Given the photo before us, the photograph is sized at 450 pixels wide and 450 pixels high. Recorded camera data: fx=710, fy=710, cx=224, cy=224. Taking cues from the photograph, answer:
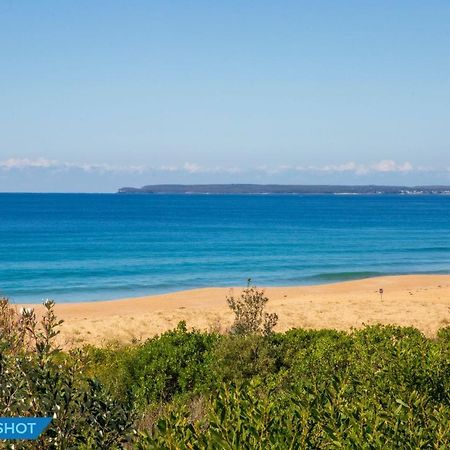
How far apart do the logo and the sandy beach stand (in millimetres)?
17512

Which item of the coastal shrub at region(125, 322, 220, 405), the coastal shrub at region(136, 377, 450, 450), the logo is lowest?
the coastal shrub at region(125, 322, 220, 405)

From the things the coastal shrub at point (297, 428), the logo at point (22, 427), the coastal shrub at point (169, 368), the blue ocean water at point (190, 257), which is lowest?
the blue ocean water at point (190, 257)

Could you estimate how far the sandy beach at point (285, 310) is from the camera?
90.7 ft

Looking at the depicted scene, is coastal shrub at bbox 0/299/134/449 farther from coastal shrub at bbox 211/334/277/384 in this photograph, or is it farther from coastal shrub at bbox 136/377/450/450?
coastal shrub at bbox 211/334/277/384

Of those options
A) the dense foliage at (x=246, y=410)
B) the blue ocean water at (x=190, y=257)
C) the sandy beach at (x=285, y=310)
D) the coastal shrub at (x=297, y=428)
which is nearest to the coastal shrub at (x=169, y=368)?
the dense foliage at (x=246, y=410)

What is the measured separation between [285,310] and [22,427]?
27152 millimetres

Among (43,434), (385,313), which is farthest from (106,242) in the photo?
(43,434)

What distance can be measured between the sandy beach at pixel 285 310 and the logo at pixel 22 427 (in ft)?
57.5

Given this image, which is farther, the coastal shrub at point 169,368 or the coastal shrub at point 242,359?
→ the coastal shrub at point 169,368

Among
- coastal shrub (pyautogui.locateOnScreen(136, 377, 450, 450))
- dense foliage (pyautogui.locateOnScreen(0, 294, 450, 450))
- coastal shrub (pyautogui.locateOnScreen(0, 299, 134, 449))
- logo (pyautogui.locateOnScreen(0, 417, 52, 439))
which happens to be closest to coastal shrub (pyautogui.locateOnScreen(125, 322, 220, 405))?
dense foliage (pyautogui.locateOnScreen(0, 294, 450, 450))

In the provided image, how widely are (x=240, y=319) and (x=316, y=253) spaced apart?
47.4 m

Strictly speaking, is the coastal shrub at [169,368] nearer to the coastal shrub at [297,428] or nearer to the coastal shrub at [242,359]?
the coastal shrub at [242,359]

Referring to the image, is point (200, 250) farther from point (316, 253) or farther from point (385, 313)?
point (385, 313)

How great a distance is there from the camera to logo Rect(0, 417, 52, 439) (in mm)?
5531
